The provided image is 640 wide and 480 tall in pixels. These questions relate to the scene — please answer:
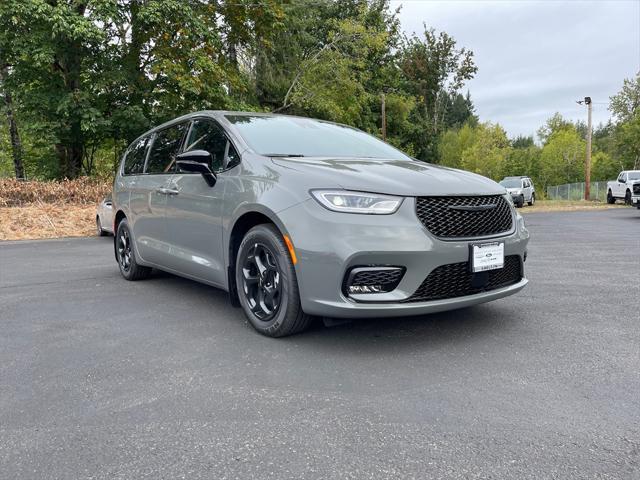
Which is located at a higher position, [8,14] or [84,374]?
[8,14]

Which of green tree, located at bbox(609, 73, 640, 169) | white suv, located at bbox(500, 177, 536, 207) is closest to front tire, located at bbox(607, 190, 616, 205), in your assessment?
white suv, located at bbox(500, 177, 536, 207)

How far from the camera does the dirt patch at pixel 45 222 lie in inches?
457

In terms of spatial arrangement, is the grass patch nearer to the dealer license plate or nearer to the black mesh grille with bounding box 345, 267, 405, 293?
the black mesh grille with bounding box 345, 267, 405, 293

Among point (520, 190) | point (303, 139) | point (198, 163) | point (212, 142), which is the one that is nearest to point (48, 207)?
point (212, 142)

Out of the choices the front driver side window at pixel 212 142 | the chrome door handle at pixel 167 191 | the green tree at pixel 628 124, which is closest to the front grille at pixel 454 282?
the front driver side window at pixel 212 142

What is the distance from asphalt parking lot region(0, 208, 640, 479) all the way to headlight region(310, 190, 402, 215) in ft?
2.92

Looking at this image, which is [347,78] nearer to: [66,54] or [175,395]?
[66,54]

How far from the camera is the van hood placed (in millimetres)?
3207

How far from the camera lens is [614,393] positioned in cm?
263

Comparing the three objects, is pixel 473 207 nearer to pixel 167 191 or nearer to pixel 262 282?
pixel 262 282

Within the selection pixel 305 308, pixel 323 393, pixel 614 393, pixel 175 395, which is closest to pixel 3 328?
pixel 175 395

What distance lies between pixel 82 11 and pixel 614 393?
17.7 metres

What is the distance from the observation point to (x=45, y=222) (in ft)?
39.9

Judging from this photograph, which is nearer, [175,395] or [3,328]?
[175,395]
